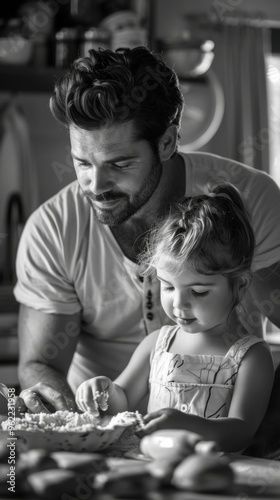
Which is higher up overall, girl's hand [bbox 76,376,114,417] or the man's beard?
the man's beard

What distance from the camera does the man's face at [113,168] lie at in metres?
1.57

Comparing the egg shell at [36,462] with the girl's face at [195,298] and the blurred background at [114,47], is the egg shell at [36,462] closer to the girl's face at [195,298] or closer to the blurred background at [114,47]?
the girl's face at [195,298]

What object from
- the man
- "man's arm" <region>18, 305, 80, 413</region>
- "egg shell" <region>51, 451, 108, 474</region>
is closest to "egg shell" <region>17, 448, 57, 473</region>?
"egg shell" <region>51, 451, 108, 474</region>

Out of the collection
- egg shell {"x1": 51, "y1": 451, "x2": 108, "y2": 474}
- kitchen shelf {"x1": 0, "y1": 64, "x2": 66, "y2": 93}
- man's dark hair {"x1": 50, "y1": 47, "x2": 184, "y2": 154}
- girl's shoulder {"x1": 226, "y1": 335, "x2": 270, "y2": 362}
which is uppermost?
kitchen shelf {"x1": 0, "y1": 64, "x2": 66, "y2": 93}

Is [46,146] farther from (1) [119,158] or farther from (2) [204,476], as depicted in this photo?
(2) [204,476]

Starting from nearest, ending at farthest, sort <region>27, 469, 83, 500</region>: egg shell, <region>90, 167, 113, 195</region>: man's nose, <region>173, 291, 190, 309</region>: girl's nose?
<region>27, 469, 83, 500</region>: egg shell
<region>173, 291, 190, 309</region>: girl's nose
<region>90, 167, 113, 195</region>: man's nose

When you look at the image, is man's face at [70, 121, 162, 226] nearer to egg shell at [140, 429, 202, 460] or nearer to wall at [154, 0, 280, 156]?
egg shell at [140, 429, 202, 460]

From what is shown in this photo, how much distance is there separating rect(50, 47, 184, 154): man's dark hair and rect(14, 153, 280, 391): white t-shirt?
0.62 ft

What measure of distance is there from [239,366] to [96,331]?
62cm

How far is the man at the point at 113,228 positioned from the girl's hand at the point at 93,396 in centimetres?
39

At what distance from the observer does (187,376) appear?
1.37 metres

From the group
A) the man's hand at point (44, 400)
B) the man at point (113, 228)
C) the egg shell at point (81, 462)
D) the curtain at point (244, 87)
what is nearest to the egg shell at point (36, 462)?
the egg shell at point (81, 462)

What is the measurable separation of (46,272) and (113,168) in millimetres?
384

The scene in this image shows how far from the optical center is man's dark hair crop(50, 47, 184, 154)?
158 centimetres
